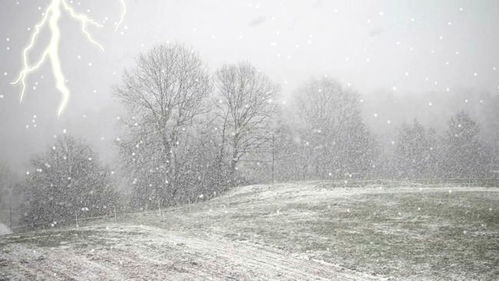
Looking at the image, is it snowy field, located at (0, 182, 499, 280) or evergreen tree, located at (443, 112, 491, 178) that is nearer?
snowy field, located at (0, 182, 499, 280)

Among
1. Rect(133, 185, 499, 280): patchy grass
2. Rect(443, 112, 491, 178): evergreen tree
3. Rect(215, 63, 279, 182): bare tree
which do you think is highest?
Rect(215, 63, 279, 182): bare tree

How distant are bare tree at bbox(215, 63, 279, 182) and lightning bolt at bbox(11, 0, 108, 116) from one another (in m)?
15.7

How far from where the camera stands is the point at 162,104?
39625 millimetres

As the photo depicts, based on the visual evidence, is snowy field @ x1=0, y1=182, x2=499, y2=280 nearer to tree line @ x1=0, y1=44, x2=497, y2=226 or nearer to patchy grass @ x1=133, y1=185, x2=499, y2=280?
patchy grass @ x1=133, y1=185, x2=499, y2=280

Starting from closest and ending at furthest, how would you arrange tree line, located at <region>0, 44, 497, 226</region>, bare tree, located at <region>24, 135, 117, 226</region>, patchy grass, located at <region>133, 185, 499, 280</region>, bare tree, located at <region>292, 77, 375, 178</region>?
patchy grass, located at <region>133, 185, 499, 280</region>
tree line, located at <region>0, 44, 497, 226</region>
bare tree, located at <region>24, 135, 117, 226</region>
bare tree, located at <region>292, 77, 375, 178</region>

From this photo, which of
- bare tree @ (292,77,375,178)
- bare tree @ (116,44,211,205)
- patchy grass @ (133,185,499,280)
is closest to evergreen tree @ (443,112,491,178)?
bare tree @ (292,77,375,178)

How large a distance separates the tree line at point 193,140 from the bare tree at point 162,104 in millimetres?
101

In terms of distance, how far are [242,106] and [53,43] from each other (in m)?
21.0

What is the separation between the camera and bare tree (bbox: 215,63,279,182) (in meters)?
45.3

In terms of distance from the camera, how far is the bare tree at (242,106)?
4534 cm

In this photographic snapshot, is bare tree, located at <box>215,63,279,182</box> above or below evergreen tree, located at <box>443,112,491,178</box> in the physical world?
above

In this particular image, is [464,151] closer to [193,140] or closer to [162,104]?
[193,140]

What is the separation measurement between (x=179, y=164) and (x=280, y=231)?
2406 centimetres

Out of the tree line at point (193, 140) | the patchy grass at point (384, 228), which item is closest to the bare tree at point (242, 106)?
the tree line at point (193, 140)
